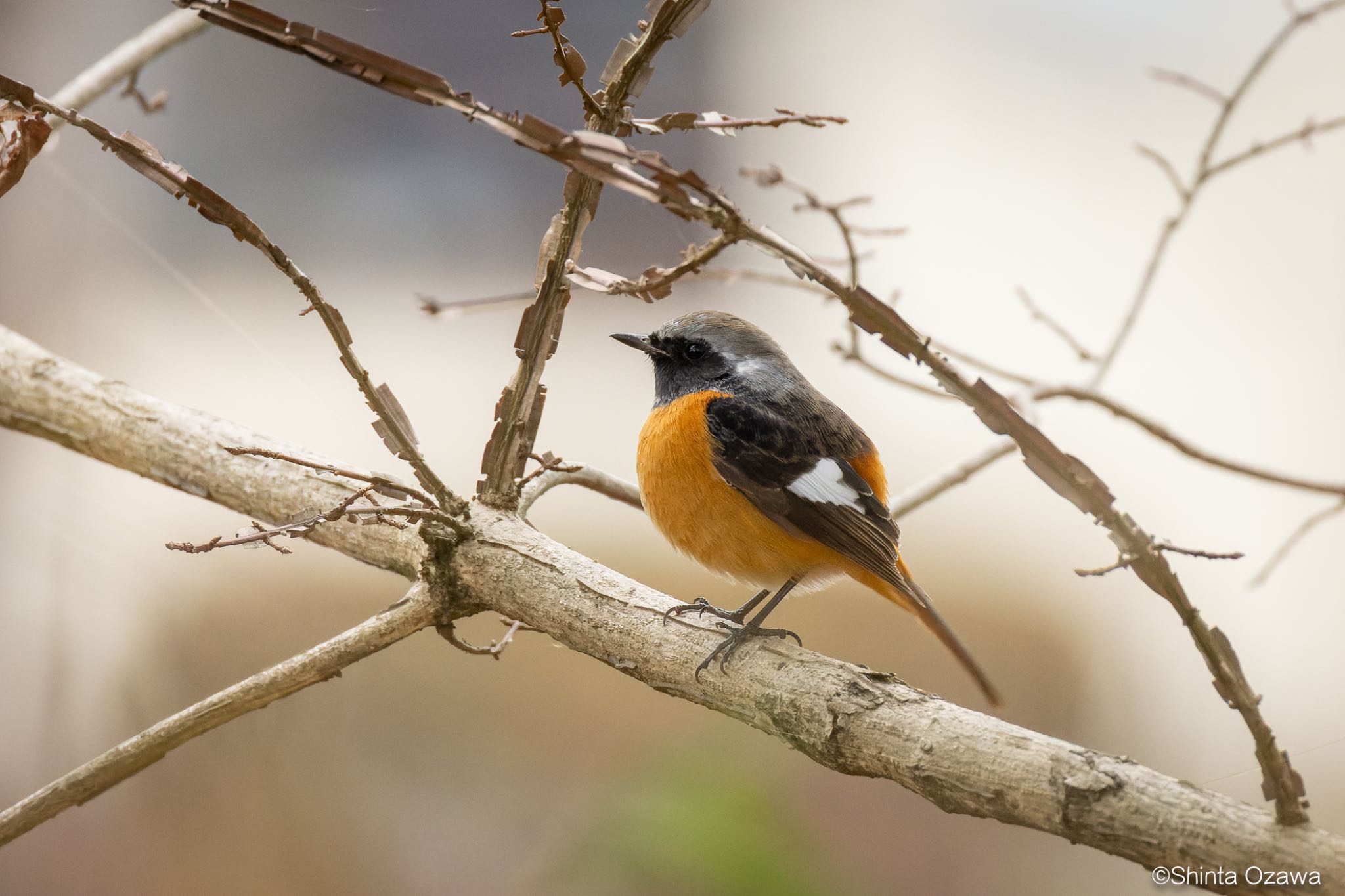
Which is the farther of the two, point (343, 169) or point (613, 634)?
point (343, 169)

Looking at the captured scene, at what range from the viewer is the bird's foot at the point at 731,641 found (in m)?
0.74

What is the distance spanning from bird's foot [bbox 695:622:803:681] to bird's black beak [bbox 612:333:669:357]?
0.28 metres

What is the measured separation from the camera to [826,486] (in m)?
0.83

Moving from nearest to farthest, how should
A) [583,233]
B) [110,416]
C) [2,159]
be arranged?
[2,159] → [583,233] → [110,416]

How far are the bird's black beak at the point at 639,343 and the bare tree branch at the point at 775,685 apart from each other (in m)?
0.20

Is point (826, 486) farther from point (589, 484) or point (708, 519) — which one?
point (589, 484)

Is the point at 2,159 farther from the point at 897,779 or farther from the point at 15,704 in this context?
the point at 15,704

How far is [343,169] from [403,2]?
16.1 inches

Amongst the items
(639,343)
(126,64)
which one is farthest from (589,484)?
(126,64)

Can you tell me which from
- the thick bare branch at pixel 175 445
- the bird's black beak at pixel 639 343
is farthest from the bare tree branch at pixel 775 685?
the bird's black beak at pixel 639 343

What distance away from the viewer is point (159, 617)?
1382 mm

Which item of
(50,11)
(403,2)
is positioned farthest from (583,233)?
(50,11)

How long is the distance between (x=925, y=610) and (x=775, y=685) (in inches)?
4.9

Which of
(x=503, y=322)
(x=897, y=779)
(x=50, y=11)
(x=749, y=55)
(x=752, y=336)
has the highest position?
(x=749, y=55)
